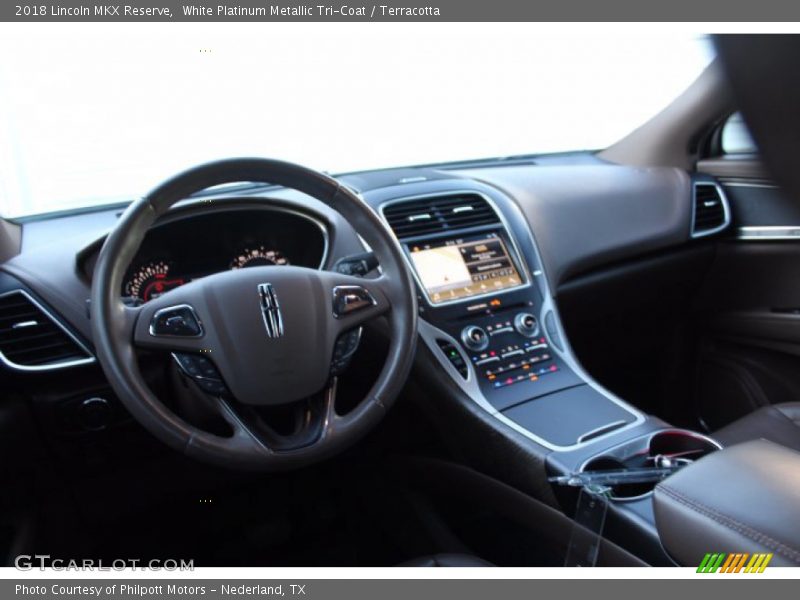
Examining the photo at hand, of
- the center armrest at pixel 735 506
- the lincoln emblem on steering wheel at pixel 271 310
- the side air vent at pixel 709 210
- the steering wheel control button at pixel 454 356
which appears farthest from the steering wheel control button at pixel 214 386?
the side air vent at pixel 709 210

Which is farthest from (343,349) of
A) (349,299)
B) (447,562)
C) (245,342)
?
(447,562)

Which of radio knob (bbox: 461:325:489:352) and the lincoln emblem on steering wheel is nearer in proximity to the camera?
the lincoln emblem on steering wheel

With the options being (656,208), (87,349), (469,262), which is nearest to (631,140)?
(656,208)

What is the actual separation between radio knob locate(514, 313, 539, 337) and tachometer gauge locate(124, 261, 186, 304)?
877 millimetres

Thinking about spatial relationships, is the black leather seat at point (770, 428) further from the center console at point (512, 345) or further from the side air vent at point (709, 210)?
the side air vent at point (709, 210)

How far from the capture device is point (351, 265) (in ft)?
5.65

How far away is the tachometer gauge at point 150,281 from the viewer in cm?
171

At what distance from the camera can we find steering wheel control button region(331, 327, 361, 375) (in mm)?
1456

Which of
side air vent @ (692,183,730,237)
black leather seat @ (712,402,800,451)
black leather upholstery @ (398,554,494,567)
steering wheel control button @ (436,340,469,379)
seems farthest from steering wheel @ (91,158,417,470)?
side air vent @ (692,183,730,237)

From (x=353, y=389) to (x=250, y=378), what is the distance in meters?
0.66

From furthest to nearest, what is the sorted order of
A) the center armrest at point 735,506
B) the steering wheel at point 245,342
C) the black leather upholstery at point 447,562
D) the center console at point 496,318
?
1. the center console at point 496,318
2. the black leather upholstery at point 447,562
3. the steering wheel at point 245,342
4. the center armrest at point 735,506

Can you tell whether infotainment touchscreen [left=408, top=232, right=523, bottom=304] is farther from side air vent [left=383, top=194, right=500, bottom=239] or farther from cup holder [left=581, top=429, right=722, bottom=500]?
Result: cup holder [left=581, top=429, right=722, bottom=500]

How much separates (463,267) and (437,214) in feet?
0.58

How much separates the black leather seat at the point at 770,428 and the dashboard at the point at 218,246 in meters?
1.16
